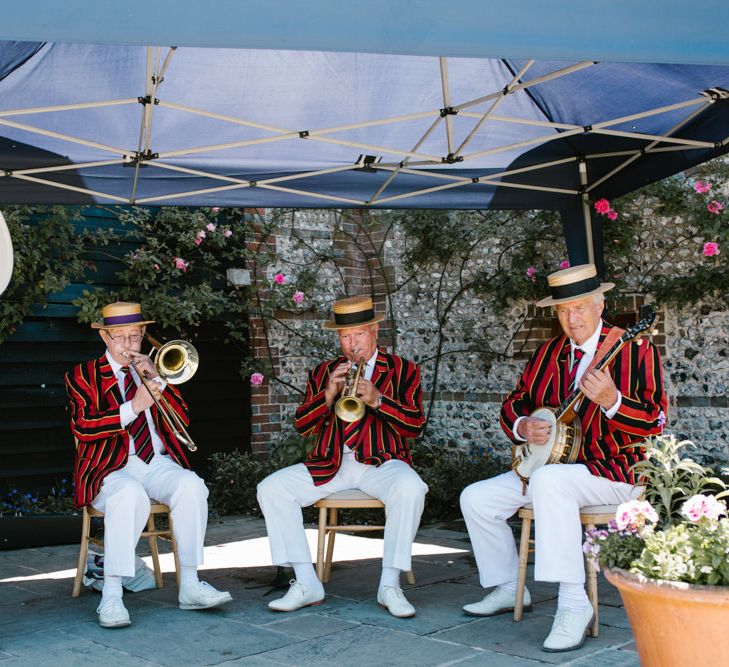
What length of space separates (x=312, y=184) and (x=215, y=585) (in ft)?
6.81

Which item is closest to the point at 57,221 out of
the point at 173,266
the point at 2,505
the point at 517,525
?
the point at 173,266

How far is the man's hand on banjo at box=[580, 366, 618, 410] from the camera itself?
3.34 metres

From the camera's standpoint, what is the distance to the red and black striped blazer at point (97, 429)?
4.00m

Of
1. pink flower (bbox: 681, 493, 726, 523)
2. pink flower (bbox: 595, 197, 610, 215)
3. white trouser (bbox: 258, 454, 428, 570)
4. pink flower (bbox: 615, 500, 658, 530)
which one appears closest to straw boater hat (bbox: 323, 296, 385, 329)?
white trouser (bbox: 258, 454, 428, 570)

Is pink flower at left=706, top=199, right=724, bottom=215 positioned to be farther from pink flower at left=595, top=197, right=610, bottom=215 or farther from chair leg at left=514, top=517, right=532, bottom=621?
chair leg at left=514, top=517, right=532, bottom=621

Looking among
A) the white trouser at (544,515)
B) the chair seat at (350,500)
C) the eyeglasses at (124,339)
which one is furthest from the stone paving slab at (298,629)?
the eyeglasses at (124,339)

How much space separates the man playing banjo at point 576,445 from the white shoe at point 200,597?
3.36ft

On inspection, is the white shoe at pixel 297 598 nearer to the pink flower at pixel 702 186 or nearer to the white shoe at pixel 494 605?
the white shoe at pixel 494 605

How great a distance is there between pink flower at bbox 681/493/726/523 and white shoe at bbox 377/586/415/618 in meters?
1.61

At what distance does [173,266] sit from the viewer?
6879 millimetres

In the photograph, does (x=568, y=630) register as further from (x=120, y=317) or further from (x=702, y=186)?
(x=702, y=186)

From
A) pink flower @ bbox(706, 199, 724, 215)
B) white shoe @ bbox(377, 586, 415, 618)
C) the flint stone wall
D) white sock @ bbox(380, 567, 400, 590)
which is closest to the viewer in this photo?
white shoe @ bbox(377, 586, 415, 618)

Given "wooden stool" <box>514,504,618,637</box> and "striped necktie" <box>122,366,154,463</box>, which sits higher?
"striped necktie" <box>122,366,154,463</box>

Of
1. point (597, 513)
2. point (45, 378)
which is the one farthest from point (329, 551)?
point (45, 378)
